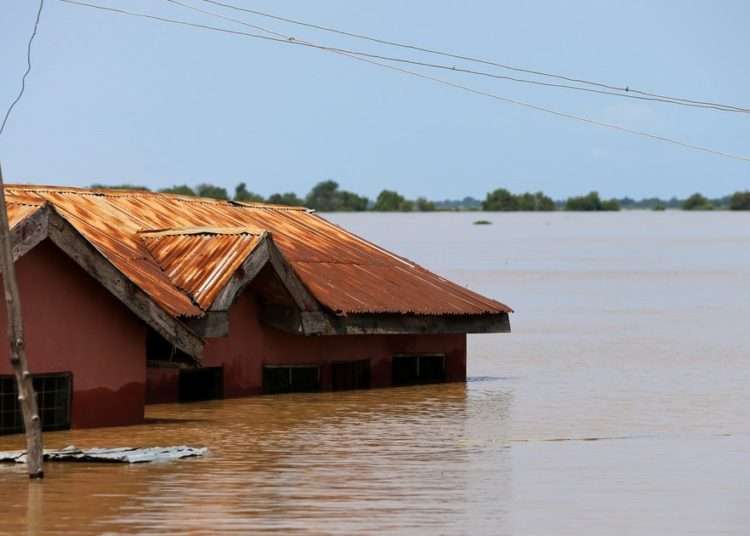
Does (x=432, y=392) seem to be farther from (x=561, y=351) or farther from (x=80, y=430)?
(x=561, y=351)

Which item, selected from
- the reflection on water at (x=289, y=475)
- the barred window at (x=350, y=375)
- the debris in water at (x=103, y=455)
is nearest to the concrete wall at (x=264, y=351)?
the barred window at (x=350, y=375)

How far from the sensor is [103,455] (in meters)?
28.0

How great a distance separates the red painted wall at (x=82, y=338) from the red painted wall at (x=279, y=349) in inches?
193

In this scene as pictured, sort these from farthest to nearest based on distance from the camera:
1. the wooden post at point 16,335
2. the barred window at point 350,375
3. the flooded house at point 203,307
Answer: the barred window at point 350,375 → the flooded house at point 203,307 → the wooden post at point 16,335

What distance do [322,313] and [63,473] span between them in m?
13.5

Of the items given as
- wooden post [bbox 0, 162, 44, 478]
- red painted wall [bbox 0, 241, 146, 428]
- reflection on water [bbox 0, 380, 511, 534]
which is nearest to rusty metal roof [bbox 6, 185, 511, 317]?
red painted wall [bbox 0, 241, 146, 428]

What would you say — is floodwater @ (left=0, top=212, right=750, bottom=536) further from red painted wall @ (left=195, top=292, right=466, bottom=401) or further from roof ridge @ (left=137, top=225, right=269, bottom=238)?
roof ridge @ (left=137, top=225, right=269, bottom=238)

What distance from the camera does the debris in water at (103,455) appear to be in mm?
27734

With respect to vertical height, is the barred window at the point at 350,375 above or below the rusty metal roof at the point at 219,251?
below

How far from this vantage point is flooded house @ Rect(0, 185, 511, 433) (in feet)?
104

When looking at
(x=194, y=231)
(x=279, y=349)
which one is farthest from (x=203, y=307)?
(x=279, y=349)

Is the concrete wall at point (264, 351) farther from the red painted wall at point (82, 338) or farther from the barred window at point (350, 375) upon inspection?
the red painted wall at point (82, 338)

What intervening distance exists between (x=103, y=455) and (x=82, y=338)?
4.71 m

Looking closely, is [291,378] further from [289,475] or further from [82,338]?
[289,475]
